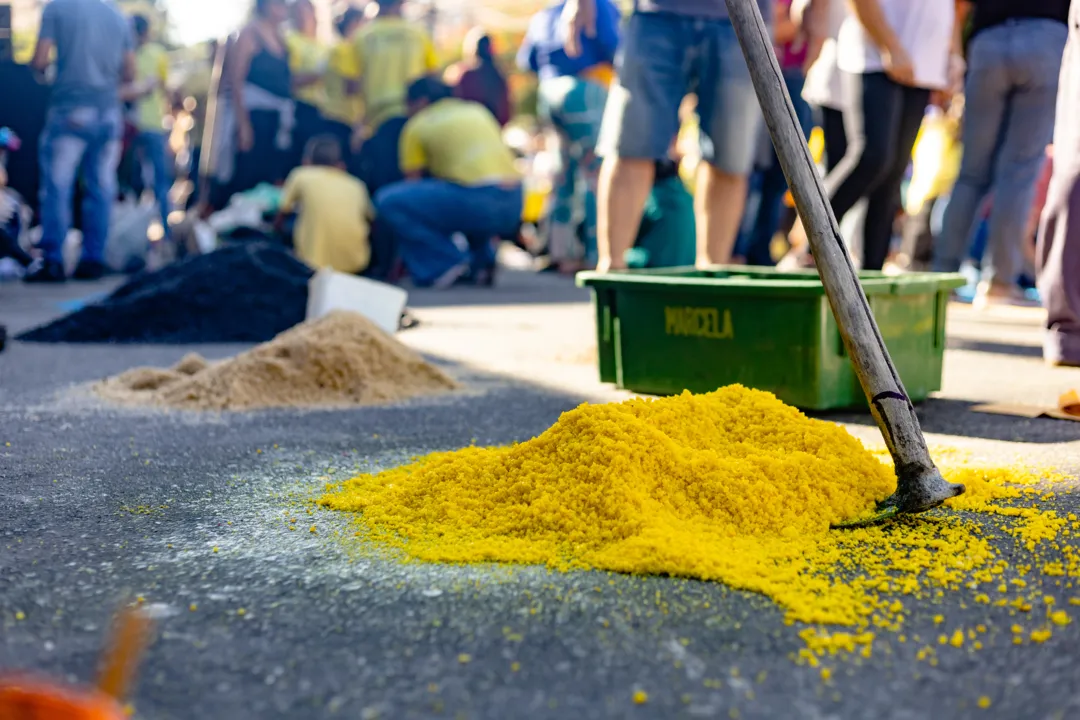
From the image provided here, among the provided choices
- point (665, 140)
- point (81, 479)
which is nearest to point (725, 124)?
point (665, 140)

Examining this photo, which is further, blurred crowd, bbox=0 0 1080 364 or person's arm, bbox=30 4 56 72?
person's arm, bbox=30 4 56 72

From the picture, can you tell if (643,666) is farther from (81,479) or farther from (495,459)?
(81,479)

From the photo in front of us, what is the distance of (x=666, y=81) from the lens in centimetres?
360

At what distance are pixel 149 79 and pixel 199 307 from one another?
459 cm

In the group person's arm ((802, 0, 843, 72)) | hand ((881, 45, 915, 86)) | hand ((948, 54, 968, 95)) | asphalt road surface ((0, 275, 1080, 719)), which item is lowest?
asphalt road surface ((0, 275, 1080, 719))

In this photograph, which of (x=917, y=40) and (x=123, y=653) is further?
(x=917, y=40)

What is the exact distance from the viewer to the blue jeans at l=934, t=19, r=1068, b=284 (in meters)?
4.35

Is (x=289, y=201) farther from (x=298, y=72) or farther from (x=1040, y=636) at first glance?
(x=1040, y=636)

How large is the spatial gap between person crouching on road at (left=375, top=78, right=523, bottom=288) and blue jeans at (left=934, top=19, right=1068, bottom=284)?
8.96 feet

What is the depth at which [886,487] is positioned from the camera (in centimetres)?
176

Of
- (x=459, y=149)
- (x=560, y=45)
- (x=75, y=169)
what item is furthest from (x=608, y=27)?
(x=75, y=169)

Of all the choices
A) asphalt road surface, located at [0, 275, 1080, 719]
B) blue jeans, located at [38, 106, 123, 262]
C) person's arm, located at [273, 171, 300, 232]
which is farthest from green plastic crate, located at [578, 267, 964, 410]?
blue jeans, located at [38, 106, 123, 262]

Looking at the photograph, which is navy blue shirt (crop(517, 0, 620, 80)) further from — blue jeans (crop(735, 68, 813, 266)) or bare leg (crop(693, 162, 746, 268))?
bare leg (crop(693, 162, 746, 268))

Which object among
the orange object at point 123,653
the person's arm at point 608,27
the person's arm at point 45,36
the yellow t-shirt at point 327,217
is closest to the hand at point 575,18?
the person's arm at point 608,27
